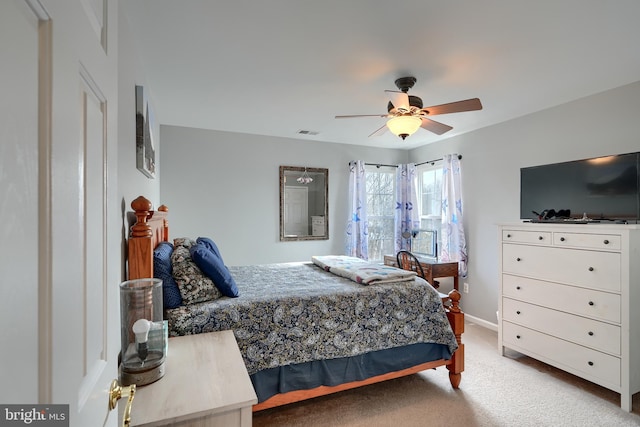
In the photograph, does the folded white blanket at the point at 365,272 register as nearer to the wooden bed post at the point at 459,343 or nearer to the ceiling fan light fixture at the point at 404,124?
the wooden bed post at the point at 459,343

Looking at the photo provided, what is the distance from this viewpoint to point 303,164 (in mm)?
4762

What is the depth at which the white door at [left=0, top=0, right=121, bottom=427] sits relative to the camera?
1.21ft

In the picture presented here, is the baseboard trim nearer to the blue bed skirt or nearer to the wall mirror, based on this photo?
the blue bed skirt

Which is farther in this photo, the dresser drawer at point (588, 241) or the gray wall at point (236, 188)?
the gray wall at point (236, 188)

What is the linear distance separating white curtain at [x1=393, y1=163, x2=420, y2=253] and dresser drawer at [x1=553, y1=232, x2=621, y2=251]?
243 centimetres

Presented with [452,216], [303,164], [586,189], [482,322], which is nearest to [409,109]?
[586,189]

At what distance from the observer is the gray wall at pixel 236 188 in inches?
160

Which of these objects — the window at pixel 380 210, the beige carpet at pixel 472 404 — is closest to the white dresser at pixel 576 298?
the beige carpet at pixel 472 404

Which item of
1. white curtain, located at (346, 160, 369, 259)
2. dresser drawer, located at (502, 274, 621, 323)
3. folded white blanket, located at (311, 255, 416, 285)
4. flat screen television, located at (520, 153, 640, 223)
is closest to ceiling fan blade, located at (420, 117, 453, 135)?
flat screen television, located at (520, 153, 640, 223)

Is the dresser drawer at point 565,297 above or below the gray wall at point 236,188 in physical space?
below

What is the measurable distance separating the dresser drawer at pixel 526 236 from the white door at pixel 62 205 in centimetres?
→ 322

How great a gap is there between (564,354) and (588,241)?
0.96 m

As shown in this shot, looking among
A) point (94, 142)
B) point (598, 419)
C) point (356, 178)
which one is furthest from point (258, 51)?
point (598, 419)

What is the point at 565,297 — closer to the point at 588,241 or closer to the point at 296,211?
the point at 588,241
